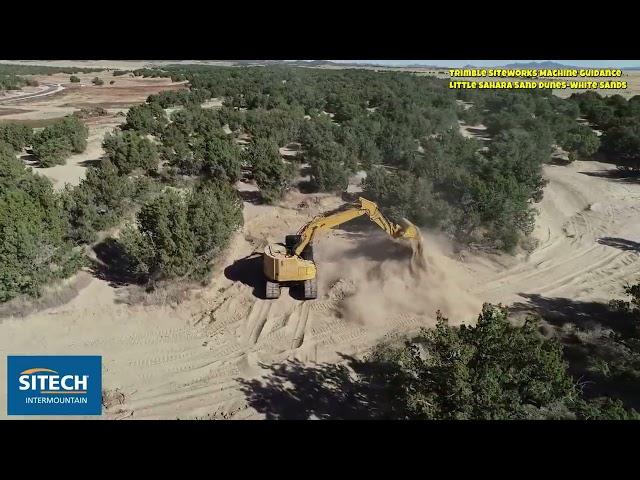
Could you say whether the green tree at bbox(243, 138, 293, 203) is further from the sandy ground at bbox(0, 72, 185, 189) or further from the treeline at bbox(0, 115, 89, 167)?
the treeline at bbox(0, 115, 89, 167)

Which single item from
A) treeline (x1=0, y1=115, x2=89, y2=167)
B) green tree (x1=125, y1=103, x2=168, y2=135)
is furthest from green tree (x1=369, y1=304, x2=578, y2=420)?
green tree (x1=125, y1=103, x2=168, y2=135)

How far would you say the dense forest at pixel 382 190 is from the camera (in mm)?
10906

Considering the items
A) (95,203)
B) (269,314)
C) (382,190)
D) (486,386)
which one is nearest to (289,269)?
(269,314)

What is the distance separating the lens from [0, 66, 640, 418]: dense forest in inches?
429

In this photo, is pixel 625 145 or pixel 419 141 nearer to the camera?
pixel 625 145

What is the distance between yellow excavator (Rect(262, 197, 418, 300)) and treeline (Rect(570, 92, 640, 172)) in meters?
24.8

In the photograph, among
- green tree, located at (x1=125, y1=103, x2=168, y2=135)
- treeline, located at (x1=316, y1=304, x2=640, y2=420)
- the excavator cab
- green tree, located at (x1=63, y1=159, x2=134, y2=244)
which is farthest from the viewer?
green tree, located at (x1=125, y1=103, x2=168, y2=135)

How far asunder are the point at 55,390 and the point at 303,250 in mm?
9071

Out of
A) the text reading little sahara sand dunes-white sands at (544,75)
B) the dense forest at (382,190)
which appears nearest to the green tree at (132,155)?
the dense forest at (382,190)

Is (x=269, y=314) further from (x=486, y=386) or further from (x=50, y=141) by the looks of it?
(x=50, y=141)

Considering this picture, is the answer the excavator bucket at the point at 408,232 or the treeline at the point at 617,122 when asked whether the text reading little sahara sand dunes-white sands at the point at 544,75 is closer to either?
the treeline at the point at 617,122

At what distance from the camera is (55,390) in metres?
12.1

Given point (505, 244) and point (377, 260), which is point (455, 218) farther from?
point (377, 260)

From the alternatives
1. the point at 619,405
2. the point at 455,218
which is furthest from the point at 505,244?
the point at 619,405
